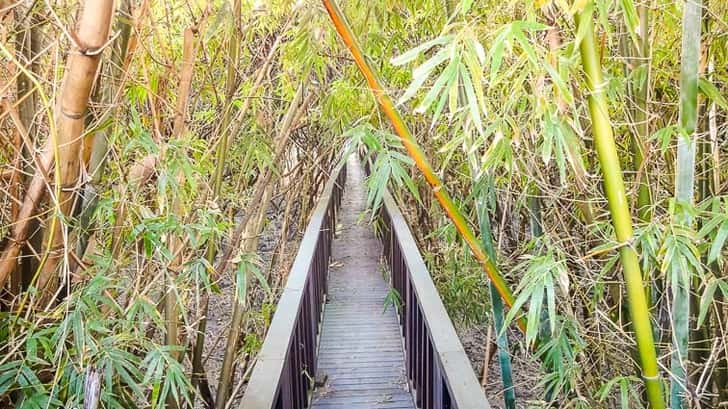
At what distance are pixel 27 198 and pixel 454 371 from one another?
3.84 feet

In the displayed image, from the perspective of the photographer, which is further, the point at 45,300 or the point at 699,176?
the point at 699,176

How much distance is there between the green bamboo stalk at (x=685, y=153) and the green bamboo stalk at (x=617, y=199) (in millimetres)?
72

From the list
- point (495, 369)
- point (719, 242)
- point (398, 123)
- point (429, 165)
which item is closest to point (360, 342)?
point (495, 369)

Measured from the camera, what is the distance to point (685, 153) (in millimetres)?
1040

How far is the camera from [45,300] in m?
1.24

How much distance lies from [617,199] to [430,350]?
49.3 inches

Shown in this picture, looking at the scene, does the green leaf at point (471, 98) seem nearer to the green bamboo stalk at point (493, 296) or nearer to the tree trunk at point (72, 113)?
the tree trunk at point (72, 113)

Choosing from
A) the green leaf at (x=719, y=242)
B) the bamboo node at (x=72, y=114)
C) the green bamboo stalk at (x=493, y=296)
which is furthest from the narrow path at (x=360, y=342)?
the bamboo node at (x=72, y=114)

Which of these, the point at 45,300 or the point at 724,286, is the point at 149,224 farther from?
the point at 724,286

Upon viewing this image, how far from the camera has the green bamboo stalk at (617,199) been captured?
965 millimetres

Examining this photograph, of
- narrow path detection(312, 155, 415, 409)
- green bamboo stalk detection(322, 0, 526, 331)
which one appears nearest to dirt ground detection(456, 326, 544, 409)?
narrow path detection(312, 155, 415, 409)

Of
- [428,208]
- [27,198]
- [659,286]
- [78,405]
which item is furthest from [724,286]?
[428,208]

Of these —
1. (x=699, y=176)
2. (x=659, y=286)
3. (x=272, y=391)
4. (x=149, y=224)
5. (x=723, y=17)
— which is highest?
(x=723, y=17)

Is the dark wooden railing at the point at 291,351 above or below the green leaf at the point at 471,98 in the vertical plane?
below
